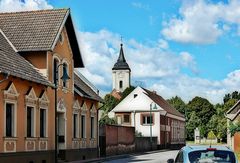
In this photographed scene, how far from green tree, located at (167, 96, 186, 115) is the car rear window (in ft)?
421

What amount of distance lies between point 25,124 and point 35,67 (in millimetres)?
4617

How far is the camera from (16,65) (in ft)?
96.5

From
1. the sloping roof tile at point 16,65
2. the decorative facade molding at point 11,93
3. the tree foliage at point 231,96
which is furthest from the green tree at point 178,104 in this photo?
the decorative facade molding at point 11,93

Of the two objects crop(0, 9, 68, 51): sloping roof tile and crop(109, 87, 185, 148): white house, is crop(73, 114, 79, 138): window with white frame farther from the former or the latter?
crop(109, 87, 185, 148): white house

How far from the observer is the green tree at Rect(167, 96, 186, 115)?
143m

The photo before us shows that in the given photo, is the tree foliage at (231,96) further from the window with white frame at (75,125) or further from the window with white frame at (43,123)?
the window with white frame at (43,123)

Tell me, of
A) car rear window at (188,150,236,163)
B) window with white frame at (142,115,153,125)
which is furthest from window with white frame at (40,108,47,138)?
window with white frame at (142,115,153,125)

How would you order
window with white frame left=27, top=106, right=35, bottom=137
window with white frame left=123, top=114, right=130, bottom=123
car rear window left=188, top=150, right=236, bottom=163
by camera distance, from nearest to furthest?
car rear window left=188, top=150, right=236, bottom=163 → window with white frame left=27, top=106, right=35, bottom=137 → window with white frame left=123, top=114, right=130, bottom=123

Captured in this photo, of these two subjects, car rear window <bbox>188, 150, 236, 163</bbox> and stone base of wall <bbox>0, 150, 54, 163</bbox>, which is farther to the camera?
stone base of wall <bbox>0, 150, 54, 163</bbox>

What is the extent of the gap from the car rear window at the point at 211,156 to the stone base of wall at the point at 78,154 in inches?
955

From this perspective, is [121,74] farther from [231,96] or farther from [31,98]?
[31,98]

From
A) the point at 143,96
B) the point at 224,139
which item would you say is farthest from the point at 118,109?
the point at 224,139

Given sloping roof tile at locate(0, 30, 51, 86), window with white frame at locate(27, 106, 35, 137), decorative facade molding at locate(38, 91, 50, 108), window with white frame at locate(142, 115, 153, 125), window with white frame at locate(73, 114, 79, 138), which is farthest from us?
window with white frame at locate(142, 115, 153, 125)

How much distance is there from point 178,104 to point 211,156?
135 meters
